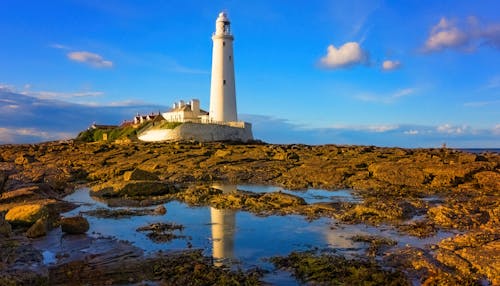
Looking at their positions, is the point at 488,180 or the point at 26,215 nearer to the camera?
the point at 26,215

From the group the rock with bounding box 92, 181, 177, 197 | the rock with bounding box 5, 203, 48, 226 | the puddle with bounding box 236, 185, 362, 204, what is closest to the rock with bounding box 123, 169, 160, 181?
the rock with bounding box 92, 181, 177, 197

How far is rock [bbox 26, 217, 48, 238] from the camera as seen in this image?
11.4 meters

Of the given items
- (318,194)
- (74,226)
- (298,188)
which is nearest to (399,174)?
(298,188)

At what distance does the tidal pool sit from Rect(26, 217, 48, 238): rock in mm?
239

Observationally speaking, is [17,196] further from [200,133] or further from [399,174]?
[200,133]

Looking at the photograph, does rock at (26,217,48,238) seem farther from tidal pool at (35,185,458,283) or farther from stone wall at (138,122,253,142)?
stone wall at (138,122,253,142)

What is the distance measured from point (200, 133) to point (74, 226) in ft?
115

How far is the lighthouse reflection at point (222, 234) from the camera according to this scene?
403 inches

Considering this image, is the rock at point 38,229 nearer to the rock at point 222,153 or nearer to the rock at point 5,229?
the rock at point 5,229

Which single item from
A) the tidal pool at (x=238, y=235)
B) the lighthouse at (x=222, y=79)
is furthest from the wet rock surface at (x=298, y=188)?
the lighthouse at (x=222, y=79)

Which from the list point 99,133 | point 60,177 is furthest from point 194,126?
point 60,177

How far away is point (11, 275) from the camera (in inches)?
316

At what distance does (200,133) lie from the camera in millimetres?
47094

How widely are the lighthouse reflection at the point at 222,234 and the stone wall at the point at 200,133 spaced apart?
3053 centimetres
